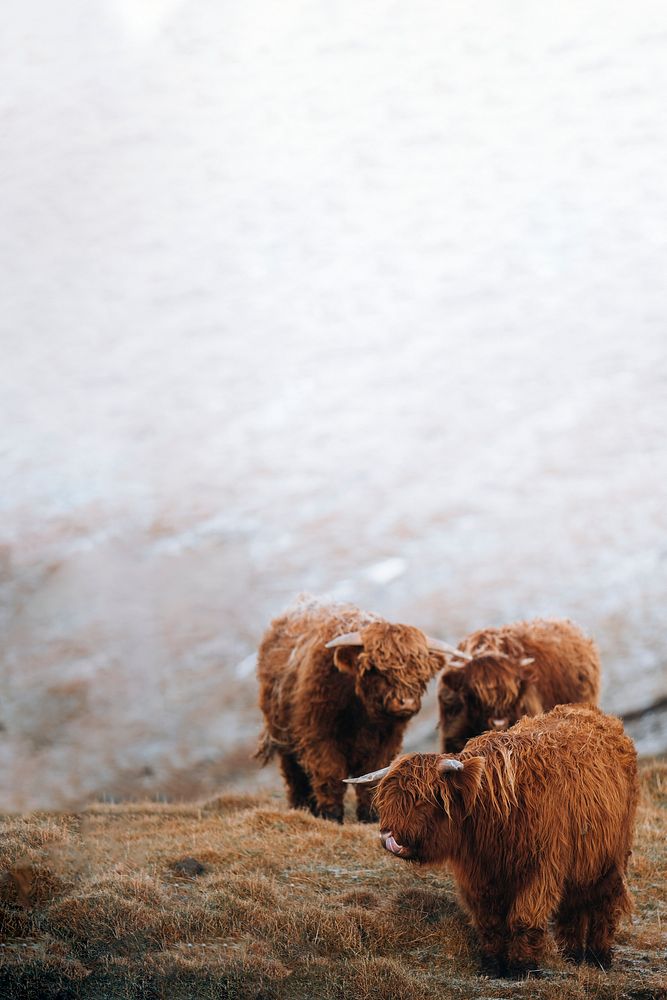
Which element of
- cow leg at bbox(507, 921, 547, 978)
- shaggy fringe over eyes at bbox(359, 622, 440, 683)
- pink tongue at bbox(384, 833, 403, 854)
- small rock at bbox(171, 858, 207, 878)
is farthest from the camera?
shaggy fringe over eyes at bbox(359, 622, 440, 683)

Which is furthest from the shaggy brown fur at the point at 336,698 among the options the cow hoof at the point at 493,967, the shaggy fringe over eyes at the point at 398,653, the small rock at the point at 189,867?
the cow hoof at the point at 493,967

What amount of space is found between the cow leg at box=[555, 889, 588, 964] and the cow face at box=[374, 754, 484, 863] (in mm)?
779

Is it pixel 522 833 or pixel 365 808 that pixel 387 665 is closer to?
pixel 365 808

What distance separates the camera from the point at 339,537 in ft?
67.1

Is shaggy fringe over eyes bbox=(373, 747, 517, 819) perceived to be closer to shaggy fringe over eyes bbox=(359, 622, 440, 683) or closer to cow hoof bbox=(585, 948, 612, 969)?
cow hoof bbox=(585, 948, 612, 969)

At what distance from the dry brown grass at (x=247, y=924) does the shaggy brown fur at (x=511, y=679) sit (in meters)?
1.63

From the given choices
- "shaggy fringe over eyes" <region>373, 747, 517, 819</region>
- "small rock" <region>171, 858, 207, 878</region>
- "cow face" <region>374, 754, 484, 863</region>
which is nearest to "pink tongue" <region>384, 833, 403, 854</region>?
"cow face" <region>374, 754, 484, 863</region>

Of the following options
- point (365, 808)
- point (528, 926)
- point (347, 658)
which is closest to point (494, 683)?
point (347, 658)

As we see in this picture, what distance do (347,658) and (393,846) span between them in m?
3.19

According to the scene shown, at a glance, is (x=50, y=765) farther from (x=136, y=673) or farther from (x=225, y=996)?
(x=225, y=996)

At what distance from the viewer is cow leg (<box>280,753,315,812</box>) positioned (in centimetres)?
927

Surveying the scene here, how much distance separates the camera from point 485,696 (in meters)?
8.39

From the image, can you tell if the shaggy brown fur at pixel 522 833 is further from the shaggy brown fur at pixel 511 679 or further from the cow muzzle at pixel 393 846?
the shaggy brown fur at pixel 511 679

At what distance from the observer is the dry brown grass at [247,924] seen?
15.9 ft
